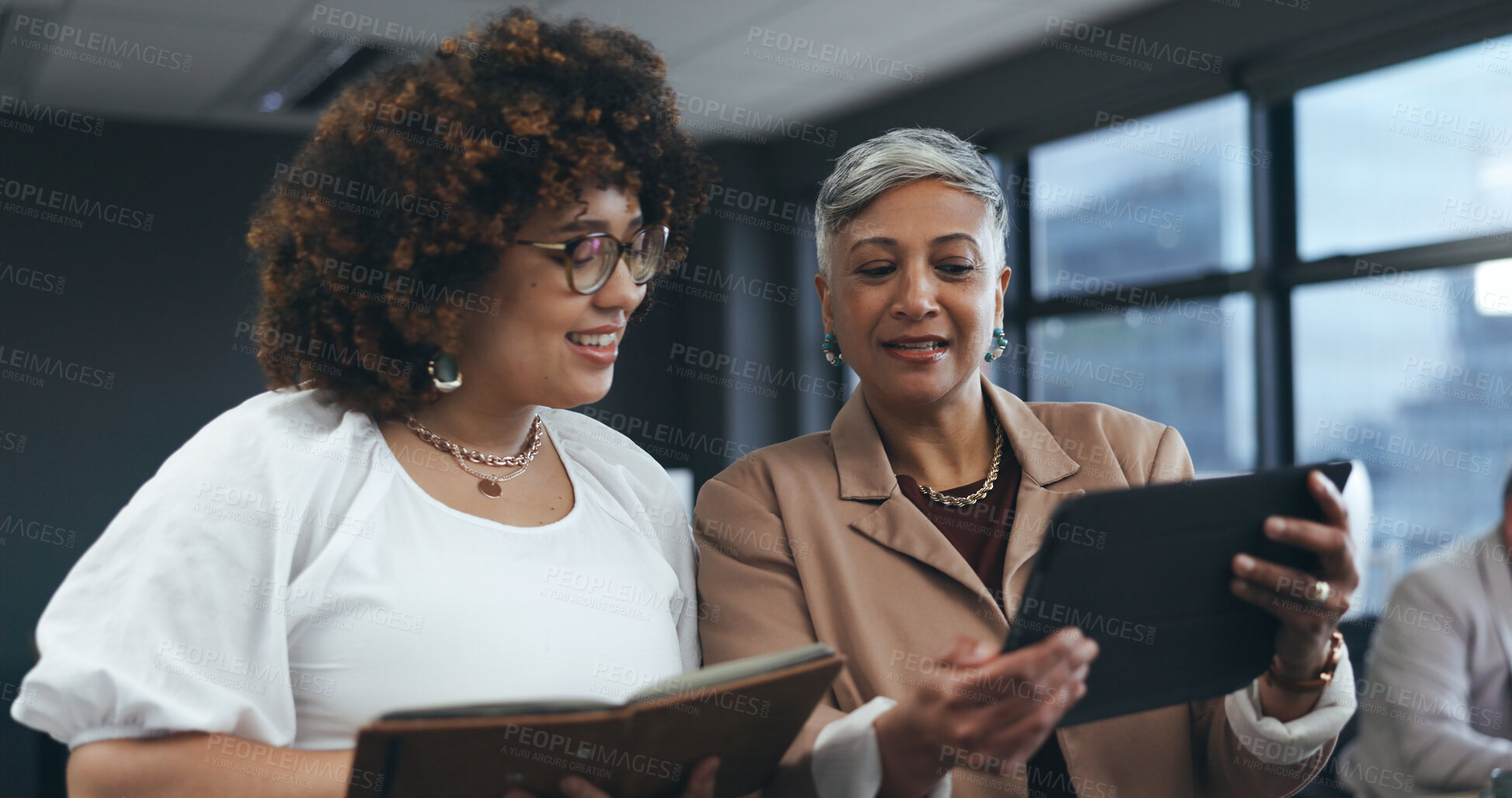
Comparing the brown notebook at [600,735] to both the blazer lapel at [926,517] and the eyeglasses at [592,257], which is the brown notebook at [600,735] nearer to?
the blazer lapel at [926,517]

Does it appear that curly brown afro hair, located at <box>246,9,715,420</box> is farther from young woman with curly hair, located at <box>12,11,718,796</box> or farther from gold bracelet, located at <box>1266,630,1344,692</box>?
gold bracelet, located at <box>1266,630,1344,692</box>

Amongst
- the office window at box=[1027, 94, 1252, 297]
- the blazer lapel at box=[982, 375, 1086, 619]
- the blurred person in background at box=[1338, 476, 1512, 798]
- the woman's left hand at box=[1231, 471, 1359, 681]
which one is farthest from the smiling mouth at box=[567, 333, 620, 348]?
the office window at box=[1027, 94, 1252, 297]

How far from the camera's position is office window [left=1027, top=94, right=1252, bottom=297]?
165 inches

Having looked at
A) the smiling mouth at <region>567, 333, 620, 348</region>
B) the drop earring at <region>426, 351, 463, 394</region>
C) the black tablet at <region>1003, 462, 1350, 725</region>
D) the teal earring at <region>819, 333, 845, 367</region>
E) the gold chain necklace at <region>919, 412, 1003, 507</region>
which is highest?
the teal earring at <region>819, 333, 845, 367</region>

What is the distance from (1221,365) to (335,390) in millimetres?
3751

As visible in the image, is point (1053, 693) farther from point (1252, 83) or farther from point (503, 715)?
point (1252, 83)

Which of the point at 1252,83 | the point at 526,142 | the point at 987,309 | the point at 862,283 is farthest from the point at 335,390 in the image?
the point at 1252,83

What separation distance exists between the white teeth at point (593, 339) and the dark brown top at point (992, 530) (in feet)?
1.62

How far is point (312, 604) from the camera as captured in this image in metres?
1.18

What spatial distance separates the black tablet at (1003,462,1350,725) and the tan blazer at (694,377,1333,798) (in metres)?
0.24

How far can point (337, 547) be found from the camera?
120cm

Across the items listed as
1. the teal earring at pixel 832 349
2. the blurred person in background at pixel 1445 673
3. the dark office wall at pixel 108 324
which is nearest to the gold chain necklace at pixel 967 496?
the teal earring at pixel 832 349

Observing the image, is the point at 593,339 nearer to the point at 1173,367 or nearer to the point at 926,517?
the point at 926,517

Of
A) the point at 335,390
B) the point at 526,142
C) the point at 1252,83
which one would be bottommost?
the point at 335,390
